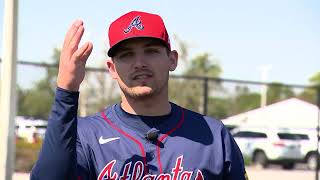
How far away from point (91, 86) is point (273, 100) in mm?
4324

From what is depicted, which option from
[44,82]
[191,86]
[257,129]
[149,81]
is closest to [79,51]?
[149,81]

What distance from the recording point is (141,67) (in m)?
1.95

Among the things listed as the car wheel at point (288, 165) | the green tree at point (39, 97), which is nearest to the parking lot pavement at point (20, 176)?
the green tree at point (39, 97)

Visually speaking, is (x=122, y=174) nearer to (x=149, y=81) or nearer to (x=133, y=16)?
(x=149, y=81)

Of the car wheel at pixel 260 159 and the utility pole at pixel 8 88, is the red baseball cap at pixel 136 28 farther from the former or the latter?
the car wheel at pixel 260 159

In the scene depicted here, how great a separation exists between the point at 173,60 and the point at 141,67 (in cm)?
24

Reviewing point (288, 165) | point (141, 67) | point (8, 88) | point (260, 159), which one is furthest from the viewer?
point (288, 165)

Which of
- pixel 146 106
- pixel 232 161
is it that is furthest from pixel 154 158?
pixel 232 161

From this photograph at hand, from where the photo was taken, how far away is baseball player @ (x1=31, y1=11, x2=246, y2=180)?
1.95 meters

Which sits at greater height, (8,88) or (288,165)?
(8,88)

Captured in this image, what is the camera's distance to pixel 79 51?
167 centimetres

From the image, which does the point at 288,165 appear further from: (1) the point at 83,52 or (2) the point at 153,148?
(1) the point at 83,52

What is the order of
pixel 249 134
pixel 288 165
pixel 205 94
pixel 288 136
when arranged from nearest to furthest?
pixel 205 94, pixel 249 134, pixel 288 136, pixel 288 165

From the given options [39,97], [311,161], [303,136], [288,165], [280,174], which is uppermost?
[39,97]
